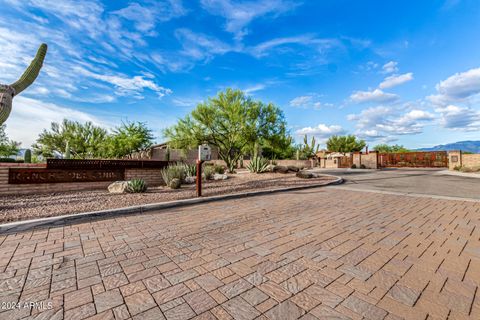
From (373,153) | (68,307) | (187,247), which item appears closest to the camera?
(68,307)

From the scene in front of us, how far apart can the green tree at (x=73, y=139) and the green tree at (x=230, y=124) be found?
18.0 metres

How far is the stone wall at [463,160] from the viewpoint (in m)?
18.8

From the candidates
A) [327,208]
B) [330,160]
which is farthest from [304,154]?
[327,208]

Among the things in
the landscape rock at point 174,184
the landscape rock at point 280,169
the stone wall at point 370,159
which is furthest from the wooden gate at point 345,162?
the landscape rock at point 174,184

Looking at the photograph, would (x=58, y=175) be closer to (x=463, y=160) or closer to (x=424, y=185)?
(x=424, y=185)

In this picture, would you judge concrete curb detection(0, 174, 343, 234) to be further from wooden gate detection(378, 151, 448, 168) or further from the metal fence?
wooden gate detection(378, 151, 448, 168)

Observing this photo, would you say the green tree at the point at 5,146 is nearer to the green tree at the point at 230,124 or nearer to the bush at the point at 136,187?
the green tree at the point at 230,124

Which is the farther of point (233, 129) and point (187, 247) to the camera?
point (233, 129)

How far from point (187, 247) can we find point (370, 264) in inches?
95.4

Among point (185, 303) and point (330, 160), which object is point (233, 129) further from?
point (330, 160)

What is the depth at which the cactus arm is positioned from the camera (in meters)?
6.77

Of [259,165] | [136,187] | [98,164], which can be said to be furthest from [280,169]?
[98,164]

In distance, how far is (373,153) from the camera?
27188 millimetres

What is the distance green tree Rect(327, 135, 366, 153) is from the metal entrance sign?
155 feet
